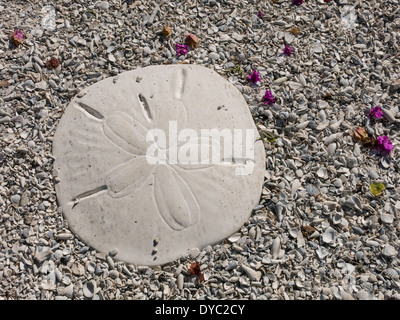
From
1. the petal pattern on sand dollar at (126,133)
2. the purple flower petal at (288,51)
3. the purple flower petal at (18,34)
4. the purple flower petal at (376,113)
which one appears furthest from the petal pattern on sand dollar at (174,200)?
the purple flower petal at (18,34)

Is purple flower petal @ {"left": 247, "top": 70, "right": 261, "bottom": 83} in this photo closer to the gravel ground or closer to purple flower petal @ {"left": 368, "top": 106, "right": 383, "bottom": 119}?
the gravel ground

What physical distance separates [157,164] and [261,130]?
690 mm

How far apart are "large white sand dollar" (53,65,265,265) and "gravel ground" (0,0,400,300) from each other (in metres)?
0.09

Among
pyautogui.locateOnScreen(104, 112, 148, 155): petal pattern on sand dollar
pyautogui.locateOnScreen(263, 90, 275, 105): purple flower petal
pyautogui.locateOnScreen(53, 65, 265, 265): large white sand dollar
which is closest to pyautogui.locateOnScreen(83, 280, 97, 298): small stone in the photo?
pyautogui.locateOnScreen(53, 65, 265, 265): large white sand dollar

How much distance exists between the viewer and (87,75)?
258 centimetres

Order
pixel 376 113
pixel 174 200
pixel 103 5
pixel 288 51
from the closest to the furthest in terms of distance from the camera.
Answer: pixel 174 200, pixel 376 113, pixel 288 51, pixel 103 5

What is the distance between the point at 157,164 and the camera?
2256mm

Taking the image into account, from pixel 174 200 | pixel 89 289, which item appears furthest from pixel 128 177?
pixel 89 289

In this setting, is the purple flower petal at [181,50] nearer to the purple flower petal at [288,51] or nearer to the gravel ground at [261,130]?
the gravel ground at [261,130]

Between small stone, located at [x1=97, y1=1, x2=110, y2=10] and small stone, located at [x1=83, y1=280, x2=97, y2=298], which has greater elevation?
Result: small stone, located at [x1=97, y1=1, x2=110, y2=10]

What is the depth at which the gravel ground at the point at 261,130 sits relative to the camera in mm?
2094

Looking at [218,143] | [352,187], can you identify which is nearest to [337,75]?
[352,187]

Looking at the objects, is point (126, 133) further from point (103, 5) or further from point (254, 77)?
point (103, 5)

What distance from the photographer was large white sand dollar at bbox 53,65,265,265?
2160 millimetres
